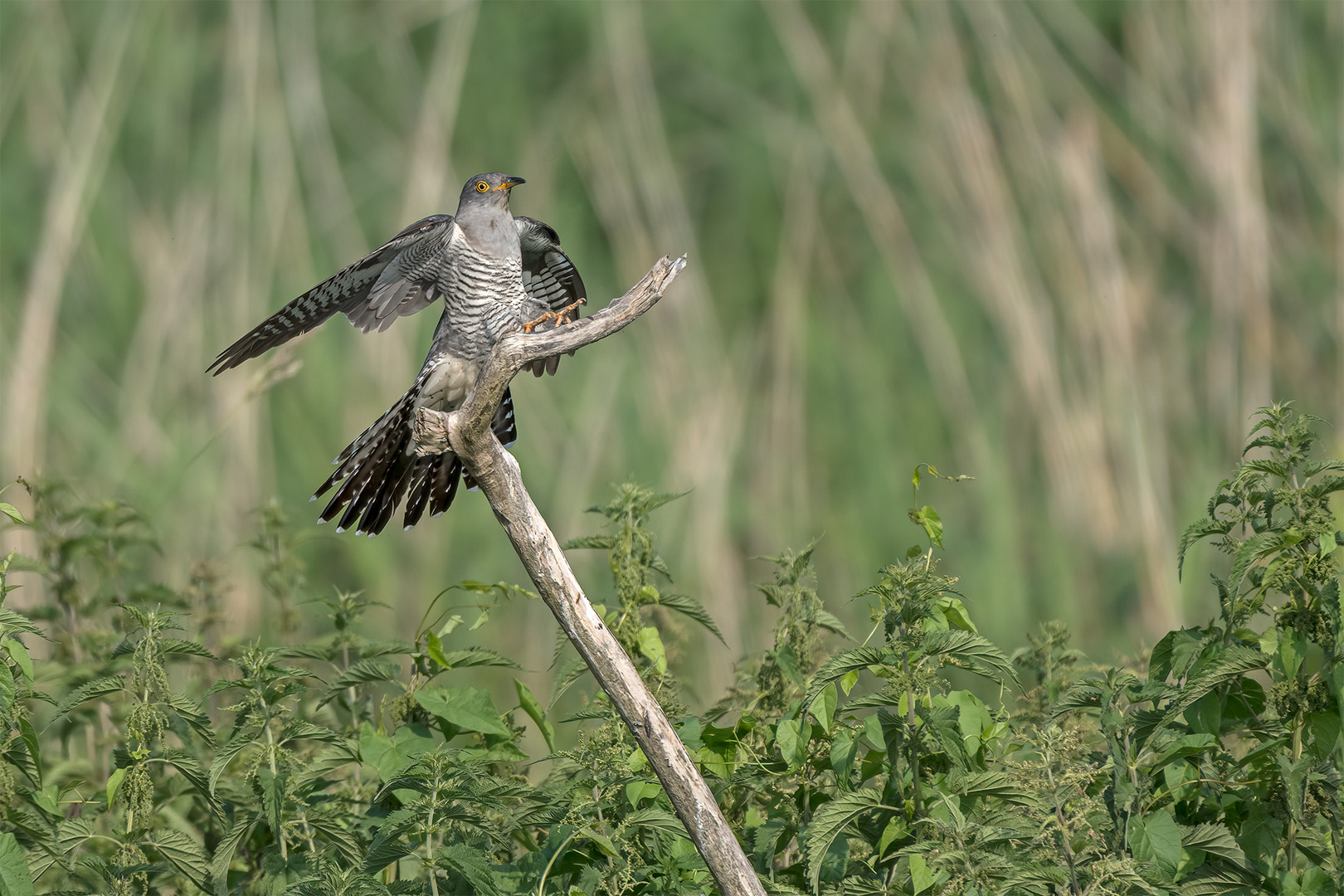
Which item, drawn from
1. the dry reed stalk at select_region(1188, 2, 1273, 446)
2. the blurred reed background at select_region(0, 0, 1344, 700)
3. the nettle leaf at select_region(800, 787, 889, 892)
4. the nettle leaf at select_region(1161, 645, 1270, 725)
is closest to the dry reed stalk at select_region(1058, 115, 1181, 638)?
the blurred reed background at select_region(0, 0, 1344, 700)

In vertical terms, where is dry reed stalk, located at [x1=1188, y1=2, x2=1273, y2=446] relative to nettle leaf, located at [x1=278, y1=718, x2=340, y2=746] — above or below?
above

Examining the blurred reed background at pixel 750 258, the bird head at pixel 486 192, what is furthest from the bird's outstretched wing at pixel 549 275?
the blurred reed background at pixel 750 258

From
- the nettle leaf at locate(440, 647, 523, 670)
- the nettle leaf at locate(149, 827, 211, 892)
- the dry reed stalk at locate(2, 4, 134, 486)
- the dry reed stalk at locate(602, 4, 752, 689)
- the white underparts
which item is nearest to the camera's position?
the nettle leaf at locate(149, 827, 211, 892)

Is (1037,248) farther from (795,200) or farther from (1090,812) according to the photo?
(1090,812)

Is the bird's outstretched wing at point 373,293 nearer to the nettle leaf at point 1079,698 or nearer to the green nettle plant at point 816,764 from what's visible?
the green nettle plant at point 816,764

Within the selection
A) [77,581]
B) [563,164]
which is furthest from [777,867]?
[563,164]

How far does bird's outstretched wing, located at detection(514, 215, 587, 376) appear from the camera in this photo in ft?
16.6

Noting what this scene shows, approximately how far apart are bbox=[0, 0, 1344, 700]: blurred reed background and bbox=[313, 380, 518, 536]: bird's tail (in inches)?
114

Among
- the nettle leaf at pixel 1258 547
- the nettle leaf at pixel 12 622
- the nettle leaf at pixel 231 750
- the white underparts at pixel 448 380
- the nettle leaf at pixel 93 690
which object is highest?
the white underparts at pixel 448 380

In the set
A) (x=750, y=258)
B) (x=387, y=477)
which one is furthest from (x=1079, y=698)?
(x=750, y=258)

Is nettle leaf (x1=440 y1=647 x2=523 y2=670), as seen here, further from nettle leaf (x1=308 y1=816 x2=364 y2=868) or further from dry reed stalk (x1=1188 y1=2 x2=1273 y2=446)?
dry reed stalk (x1=1188 y1=2 x2=1273 y2=446)

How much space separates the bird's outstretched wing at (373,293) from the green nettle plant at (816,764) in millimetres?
980

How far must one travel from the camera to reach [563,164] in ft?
27.8

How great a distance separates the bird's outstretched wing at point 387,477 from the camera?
418cm
